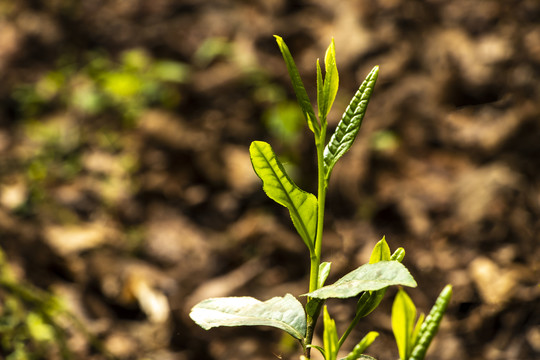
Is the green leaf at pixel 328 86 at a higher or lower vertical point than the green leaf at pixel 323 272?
higher

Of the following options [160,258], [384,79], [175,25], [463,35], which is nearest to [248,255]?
[160,258]

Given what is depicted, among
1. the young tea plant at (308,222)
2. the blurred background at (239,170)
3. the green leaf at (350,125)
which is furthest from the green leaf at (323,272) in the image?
the blurred background at (239,170)

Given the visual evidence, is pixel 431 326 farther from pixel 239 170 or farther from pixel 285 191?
pixel 239 170

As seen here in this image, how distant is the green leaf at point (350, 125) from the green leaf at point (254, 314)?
179 mm

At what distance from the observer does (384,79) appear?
304 cm

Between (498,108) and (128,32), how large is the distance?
269 cm

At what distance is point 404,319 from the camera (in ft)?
1.78

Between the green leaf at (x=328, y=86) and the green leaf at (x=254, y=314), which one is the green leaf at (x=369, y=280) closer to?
the green leaf at (x=254, y=314)

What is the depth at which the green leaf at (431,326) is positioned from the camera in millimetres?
509

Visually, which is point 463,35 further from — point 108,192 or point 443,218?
point 108,192

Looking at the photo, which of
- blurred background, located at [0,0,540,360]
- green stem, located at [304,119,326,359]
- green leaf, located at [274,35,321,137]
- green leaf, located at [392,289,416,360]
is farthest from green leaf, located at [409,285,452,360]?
blurred background, located at [0,0,540,360]

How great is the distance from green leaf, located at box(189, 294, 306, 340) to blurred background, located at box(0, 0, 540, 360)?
650 millimetres

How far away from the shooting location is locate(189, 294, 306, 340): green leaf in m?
0.65

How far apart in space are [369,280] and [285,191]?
164mm
